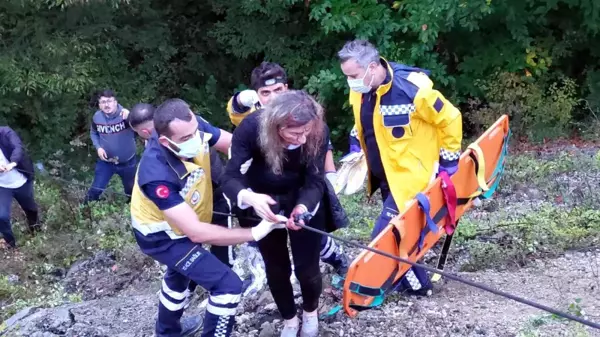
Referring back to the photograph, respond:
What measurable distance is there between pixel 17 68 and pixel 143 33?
7.33ft

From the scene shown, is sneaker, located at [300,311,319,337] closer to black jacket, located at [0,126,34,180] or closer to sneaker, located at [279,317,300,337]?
sneaker, located at [279,317,300,337]

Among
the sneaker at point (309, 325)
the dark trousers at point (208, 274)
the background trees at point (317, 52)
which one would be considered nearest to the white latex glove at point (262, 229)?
the dark trousers at point (208, 274)

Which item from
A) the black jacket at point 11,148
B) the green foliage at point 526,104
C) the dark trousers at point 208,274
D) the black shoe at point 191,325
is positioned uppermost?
the dark trousers at point 208,274

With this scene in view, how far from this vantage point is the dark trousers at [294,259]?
3564 millimetres

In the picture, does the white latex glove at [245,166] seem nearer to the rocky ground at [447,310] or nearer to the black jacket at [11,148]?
the rocky ground at [447,310]

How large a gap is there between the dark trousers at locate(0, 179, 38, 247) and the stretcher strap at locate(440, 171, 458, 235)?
477 centimetres

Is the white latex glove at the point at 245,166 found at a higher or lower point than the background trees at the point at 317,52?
higher

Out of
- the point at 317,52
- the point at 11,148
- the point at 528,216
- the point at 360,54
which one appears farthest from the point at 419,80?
the point at 317,52

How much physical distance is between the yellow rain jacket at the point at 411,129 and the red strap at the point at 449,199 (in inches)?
3.5

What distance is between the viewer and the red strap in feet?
13.4

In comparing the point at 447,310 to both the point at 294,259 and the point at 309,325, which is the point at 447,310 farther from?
the point at 294,259

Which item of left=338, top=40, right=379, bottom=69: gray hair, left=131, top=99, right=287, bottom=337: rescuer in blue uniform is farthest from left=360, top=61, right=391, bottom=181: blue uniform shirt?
left=131, top=99, right=287, bottom=337: rescuer in blue uniform

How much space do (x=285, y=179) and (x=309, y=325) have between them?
954 mm

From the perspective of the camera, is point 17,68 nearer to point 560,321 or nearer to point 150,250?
point 150,250
